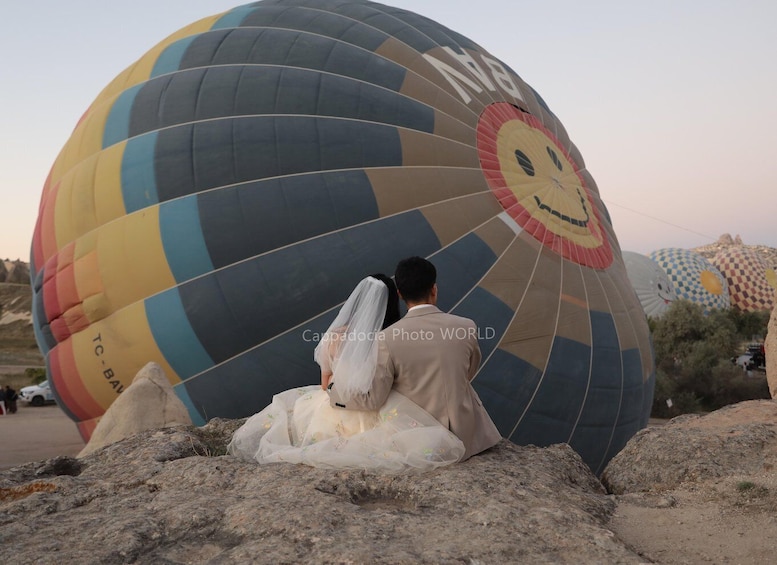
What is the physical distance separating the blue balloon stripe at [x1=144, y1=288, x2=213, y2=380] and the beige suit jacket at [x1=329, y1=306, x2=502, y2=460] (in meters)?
3.79

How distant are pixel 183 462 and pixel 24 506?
641mm

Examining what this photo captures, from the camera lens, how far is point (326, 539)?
200 centimetres

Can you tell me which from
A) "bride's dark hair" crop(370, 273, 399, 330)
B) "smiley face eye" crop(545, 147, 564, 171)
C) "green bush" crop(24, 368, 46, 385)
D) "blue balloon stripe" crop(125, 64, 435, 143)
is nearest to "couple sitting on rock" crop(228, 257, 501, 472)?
"bride's dark hair" crop(370, 273, 399, 330)

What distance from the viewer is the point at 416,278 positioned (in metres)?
3.13

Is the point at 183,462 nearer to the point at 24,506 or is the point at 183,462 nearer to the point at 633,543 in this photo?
the point at 24,506

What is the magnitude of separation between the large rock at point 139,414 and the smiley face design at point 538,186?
13.2ft

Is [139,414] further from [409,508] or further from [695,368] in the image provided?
[695,368]

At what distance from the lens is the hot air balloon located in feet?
91.7

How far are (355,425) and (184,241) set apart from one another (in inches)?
161

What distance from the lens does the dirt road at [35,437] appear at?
33.9 feet

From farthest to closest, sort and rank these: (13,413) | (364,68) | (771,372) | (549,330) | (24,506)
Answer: (13,413) < (364,68) < (549,330) < (771,372) < (24,506)

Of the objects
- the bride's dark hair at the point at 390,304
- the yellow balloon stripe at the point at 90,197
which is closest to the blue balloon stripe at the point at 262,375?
the yellow balloon stripe at the point at 90,197

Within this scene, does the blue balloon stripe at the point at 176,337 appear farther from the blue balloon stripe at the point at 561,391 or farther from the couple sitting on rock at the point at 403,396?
the couple sitting on rock at the point at 403,396

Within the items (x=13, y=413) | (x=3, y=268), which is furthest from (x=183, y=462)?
(x=3, y=268)
